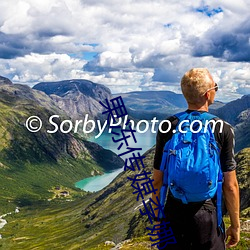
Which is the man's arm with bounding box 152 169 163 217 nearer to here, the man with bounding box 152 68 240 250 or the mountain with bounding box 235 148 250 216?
the man with bounding box 152 68 240 250

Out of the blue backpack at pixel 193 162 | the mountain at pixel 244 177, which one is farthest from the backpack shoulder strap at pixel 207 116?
the mountain at pixel 244 177

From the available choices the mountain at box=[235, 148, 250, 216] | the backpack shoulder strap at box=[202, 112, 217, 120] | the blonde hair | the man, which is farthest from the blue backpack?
the mountain at box=[235, 148, 250, 216]

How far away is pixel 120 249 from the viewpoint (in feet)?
116

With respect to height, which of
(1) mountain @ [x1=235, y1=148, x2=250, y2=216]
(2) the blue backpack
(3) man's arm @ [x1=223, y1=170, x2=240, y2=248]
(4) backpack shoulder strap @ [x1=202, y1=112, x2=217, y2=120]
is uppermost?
(4) backpack shoulder strap @ [x1=202, y1=112, x2=217, y2=120]

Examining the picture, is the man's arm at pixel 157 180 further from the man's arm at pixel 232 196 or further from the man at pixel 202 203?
the man's arm at pixel 232 196

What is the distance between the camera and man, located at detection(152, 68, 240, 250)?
10484 mm

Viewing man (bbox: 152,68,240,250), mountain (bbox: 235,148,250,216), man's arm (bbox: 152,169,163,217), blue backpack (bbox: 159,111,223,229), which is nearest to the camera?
blue backpack (bbox: 159,111,223,229)

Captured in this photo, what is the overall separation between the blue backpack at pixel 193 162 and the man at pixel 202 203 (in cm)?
36

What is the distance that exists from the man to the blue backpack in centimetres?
36

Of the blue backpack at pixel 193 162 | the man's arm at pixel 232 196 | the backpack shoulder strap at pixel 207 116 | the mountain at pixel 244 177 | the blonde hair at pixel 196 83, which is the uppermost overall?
the blonde hair at pixel 196 83

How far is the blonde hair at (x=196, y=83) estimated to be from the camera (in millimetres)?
10688

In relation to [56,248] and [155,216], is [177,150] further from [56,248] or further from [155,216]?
[56,248]

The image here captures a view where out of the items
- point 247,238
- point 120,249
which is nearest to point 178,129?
point 247,238

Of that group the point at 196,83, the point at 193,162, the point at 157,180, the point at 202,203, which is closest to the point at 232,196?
the point at 202,203
